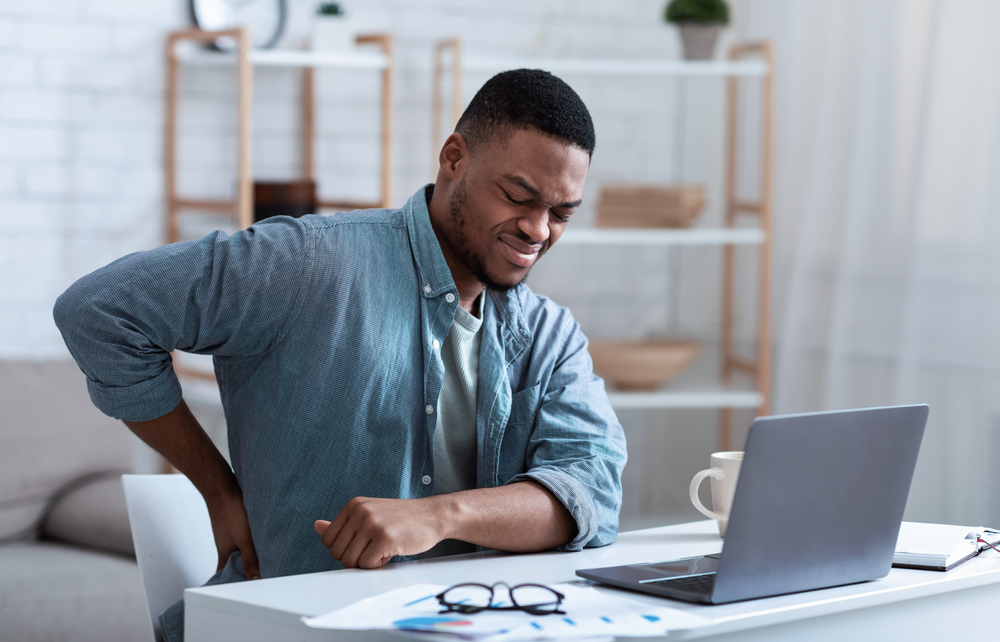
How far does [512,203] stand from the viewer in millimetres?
1377

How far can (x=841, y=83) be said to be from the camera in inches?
114

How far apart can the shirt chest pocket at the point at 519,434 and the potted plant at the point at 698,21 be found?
6.32ft

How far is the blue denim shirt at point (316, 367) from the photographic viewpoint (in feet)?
4.15

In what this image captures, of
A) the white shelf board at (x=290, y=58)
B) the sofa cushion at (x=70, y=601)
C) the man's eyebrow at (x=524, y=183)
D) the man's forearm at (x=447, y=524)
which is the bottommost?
the sofa cushion at (x=70, y=601)

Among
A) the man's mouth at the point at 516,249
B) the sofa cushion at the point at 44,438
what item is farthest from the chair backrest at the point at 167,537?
the sofa cushion at the point at 44,438

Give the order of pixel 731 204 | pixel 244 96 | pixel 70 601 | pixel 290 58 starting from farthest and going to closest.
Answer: pixel 731 204 → pixel 290 58 → pixel 244 96 → pixel 70 601

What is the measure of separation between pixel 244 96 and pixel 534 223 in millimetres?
1495

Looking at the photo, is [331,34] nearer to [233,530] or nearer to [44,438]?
[44,438]

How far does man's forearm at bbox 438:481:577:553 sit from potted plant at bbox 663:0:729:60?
2.11 metres

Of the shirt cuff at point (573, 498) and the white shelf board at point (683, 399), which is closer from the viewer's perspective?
the shirt cuff at point (573, 498)

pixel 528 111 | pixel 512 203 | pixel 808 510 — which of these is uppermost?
pixel 528 111

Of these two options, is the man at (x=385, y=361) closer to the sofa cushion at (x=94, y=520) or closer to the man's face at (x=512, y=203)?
the man's face at (x=512, y=203)

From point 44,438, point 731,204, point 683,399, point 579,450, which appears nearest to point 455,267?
point 579,450

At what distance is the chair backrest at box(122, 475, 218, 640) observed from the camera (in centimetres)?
136
